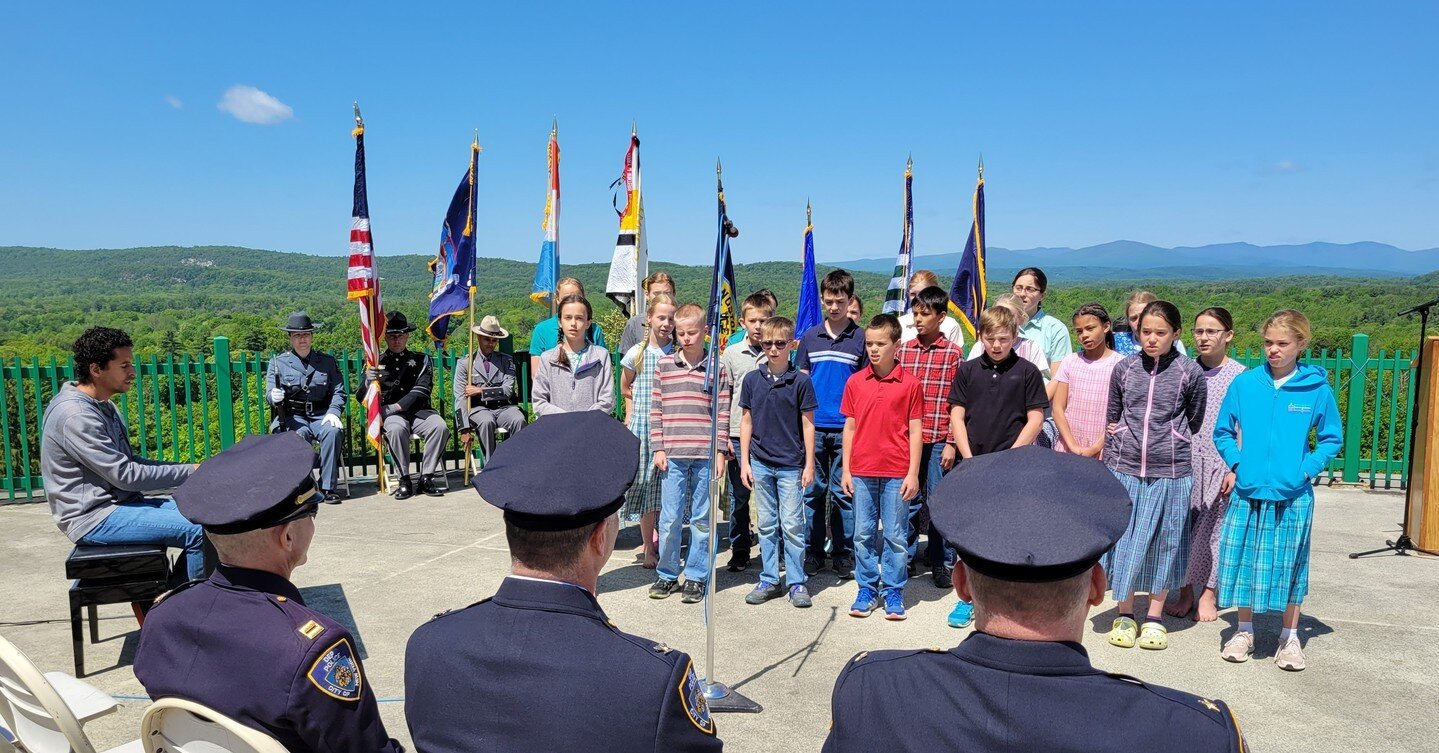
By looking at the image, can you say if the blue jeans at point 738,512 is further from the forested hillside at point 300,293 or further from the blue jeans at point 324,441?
the forested hillside at point 300,293

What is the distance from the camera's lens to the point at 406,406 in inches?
379

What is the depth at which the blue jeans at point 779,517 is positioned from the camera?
5.92 meters

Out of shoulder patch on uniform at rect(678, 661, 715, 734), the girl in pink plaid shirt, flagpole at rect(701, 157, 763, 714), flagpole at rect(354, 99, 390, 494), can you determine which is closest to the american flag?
flagpole at rect(354, 99, 390, 494)

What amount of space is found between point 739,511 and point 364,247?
16.7 feet

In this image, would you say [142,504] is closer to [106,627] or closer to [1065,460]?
[106,627]

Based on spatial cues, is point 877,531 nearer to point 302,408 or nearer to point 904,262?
point 904,262

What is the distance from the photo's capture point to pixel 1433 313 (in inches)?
1164

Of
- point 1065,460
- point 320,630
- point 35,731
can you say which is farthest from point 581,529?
point 35,731

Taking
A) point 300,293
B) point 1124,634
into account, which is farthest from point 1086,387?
point 300,293

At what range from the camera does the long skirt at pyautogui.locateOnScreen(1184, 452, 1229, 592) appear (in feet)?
18.1

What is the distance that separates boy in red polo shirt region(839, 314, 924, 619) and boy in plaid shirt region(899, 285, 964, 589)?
35 centimetres

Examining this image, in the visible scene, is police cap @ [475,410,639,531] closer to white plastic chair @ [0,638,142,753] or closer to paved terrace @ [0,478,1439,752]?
white plastic chair @ [0,638,142,753]

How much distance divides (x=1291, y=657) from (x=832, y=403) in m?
2.99

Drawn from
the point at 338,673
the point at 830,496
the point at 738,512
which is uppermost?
the point at 338,673
